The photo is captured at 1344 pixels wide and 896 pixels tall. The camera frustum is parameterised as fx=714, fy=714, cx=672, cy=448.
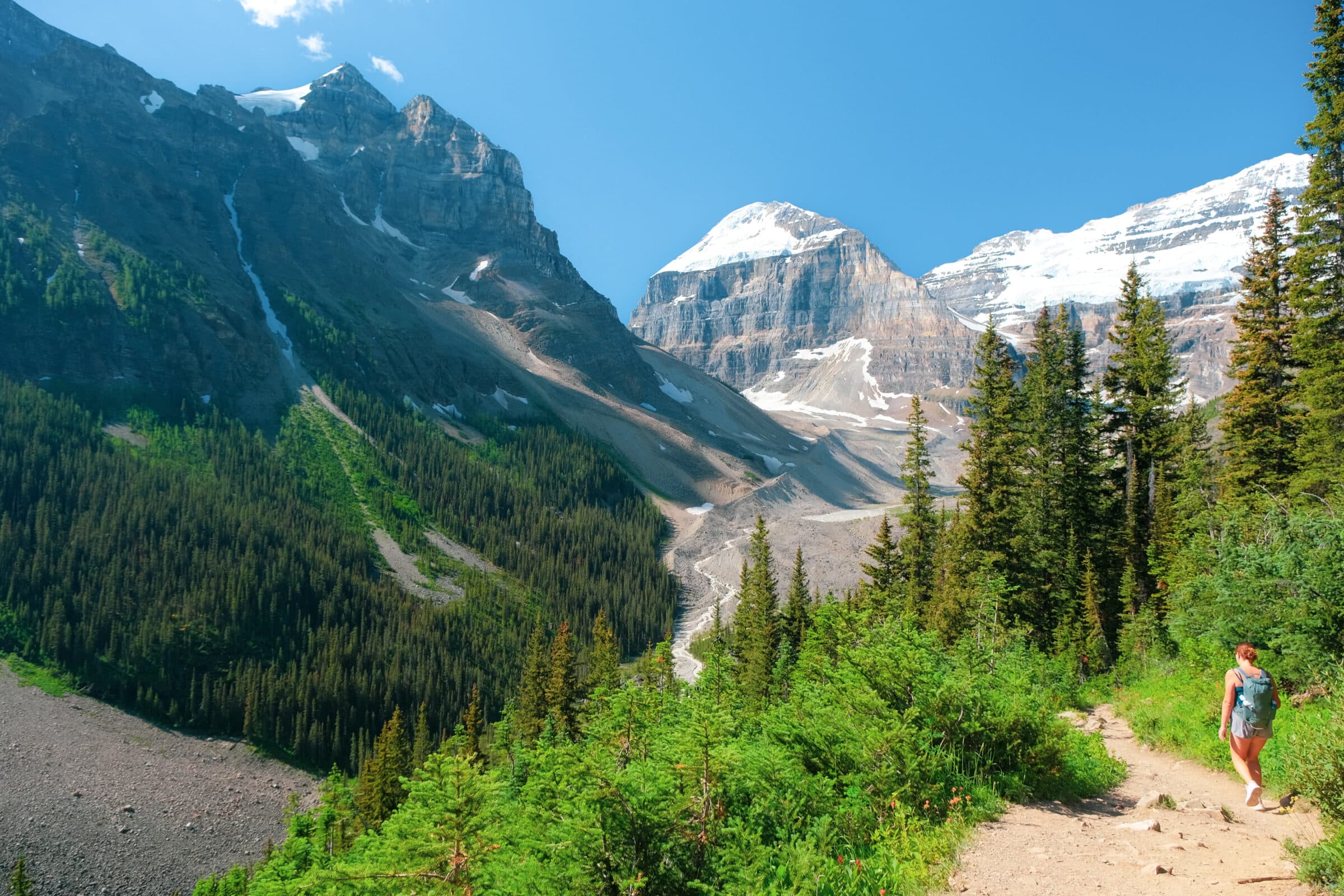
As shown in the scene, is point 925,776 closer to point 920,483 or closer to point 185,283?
point 920,483

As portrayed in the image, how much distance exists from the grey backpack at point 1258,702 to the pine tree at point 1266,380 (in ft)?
71.6

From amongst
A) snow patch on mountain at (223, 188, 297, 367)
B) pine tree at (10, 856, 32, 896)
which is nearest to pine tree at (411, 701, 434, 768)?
pine tree at (10, 856, 32, 896)

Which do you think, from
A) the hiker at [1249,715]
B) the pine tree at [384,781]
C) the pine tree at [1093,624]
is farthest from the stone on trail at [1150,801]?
the pine tree at [384,781]

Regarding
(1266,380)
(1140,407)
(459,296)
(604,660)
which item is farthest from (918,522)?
(459,296)

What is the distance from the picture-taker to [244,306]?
465ft

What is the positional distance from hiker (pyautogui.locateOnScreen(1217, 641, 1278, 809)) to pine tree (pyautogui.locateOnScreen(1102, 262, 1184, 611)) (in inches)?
953

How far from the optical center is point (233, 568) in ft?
271

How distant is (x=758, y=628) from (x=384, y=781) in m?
24.6

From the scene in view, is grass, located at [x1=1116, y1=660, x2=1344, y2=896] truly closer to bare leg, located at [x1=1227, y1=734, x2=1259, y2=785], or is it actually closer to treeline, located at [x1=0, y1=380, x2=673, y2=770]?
bare leg, located at [x1=1227, y1=734, x2=1259, y2=785]

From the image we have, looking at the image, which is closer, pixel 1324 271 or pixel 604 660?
pixel 1324 271

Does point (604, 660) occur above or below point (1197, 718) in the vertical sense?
below

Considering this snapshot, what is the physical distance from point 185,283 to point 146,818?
11373 centimetres

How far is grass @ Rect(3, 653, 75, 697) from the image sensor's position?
6406 centimetres

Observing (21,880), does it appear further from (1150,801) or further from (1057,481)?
(1057,481)
